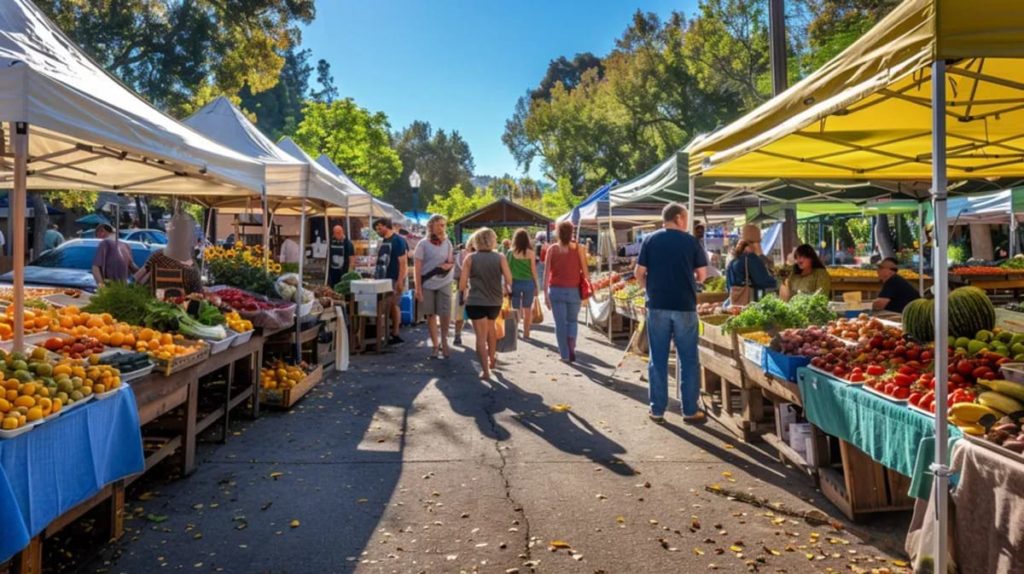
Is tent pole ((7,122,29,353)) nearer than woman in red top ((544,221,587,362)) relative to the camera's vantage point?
Yes

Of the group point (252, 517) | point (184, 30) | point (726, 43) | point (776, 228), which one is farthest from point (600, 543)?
point (726, 43)

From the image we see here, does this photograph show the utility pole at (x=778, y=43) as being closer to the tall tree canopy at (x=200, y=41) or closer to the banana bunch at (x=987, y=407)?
the banana bunch at (x=987, y=407)

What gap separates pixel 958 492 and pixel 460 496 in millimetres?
2961

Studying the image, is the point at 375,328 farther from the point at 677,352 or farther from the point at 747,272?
the point at 677,352

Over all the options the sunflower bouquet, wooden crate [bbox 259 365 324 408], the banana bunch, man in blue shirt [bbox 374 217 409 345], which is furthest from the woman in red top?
the banana bunch

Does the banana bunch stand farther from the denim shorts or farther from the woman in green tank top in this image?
the denim shorts

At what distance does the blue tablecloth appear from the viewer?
116 inches

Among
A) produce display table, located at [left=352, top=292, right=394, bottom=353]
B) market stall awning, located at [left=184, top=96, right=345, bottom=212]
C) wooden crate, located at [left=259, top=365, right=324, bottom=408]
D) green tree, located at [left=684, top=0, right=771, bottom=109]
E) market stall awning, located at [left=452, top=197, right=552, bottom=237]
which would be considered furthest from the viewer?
green tree, located at [left=684, top=0, right=771, bottom=109]

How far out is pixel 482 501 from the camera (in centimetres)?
479

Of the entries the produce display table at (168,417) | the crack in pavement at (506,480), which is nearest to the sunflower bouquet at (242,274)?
Answer: the crack in pavement at (506,480)

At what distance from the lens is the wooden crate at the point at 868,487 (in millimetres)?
4418

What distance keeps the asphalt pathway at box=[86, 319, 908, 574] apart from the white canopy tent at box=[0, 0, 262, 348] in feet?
5.47

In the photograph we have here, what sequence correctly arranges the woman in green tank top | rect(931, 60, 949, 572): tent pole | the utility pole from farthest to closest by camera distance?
1. the woman in green tank top
2. the utility pole
3. rect(931, 60, 949, 572): tent pole

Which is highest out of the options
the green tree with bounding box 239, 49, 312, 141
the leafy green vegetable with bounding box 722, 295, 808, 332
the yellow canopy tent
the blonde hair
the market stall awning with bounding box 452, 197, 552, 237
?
the green tree with bounding box 239, 49, 312, 141
